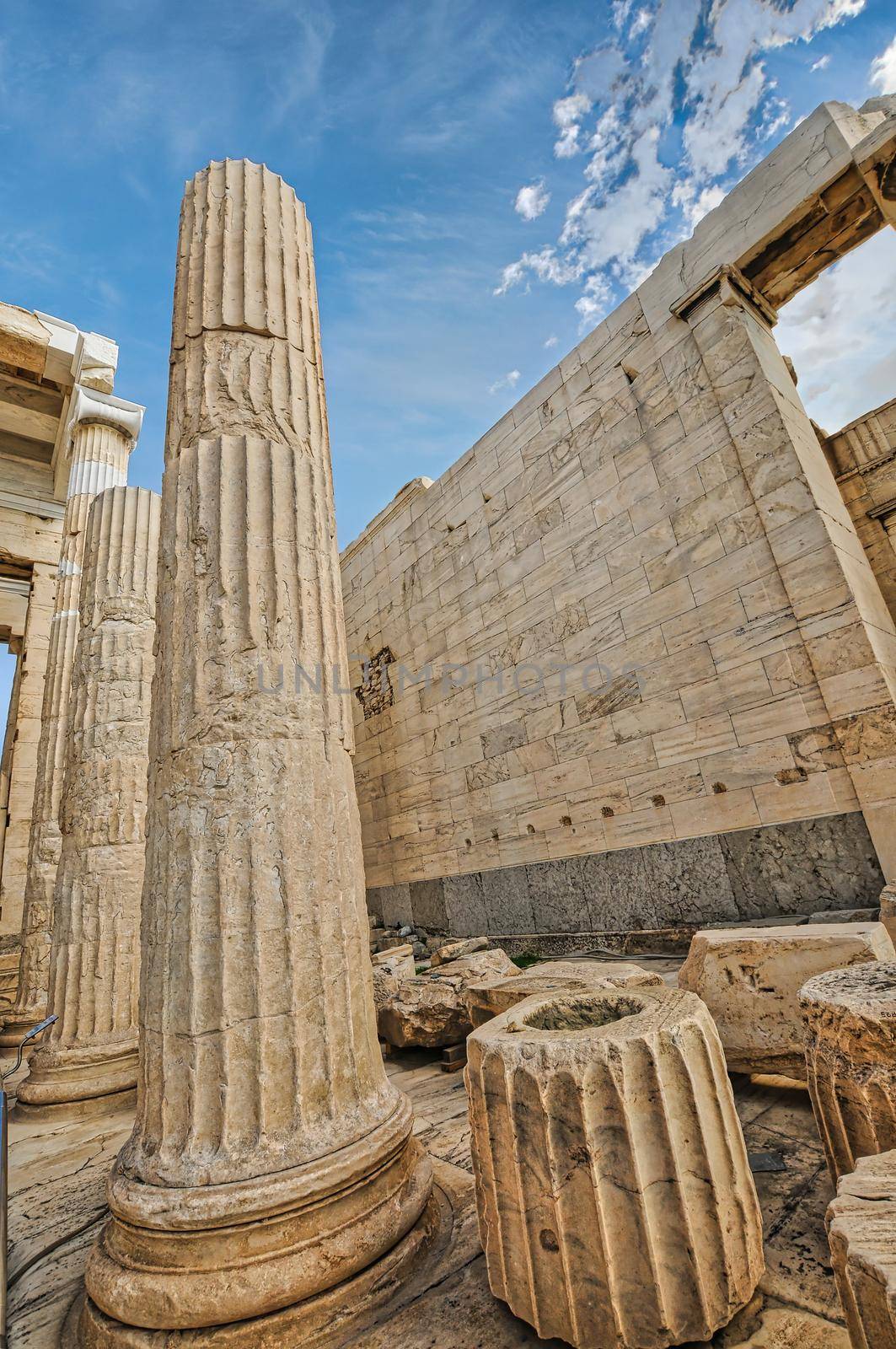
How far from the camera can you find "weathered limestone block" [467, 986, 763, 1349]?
146 centimetres

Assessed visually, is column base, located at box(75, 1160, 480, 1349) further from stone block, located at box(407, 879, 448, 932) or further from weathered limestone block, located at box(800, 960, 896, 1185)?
stone block, located at box(407, 879, 448, 932)

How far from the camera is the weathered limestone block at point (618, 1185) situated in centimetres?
146

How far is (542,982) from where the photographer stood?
11.3ft

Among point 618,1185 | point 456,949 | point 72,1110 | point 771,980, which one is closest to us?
point 618,1185

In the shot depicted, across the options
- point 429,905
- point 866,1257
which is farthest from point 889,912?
point 429,905

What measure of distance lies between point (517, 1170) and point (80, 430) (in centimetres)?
1053

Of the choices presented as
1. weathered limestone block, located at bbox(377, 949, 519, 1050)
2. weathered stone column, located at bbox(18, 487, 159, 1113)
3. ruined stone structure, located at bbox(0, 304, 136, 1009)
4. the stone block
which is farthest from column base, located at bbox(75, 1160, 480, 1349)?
ruined stone structure, located at bbox(0, 304, 136, 1009)

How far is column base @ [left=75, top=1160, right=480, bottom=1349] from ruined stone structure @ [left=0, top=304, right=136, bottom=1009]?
8.18 m

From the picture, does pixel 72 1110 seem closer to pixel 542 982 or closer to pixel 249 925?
pixel 542 982

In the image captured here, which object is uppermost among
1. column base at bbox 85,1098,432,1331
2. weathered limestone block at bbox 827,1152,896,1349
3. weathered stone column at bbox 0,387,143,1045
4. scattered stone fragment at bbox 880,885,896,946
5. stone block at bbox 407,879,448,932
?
weathered stone column at bbox 0,387,143,1045

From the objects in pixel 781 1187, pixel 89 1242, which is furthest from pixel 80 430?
pixel 781 1187

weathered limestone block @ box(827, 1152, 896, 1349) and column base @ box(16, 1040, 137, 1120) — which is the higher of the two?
weathered limestone block @ box(827, 1152, 896, 1349)

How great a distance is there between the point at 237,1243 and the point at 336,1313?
1.12ft

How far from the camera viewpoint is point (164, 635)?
2564mm
